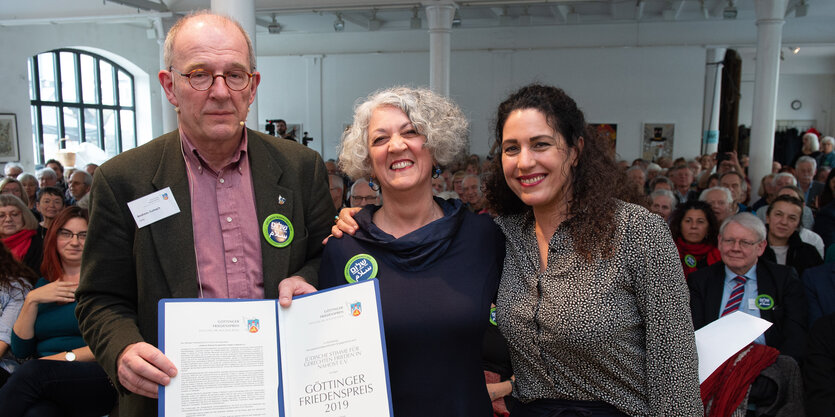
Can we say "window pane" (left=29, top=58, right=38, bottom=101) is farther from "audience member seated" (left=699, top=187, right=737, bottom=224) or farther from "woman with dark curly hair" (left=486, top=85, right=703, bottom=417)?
"woman with dark curly hair" (left=486, top=85, right=703, bottom=417)

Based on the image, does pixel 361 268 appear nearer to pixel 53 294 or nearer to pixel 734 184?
pixel 53 294

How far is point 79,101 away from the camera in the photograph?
16.7 metres

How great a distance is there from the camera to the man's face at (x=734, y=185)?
749 cm

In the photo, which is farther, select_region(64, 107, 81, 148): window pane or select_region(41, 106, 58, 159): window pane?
select_region(64, 107, 81, 148): window pane

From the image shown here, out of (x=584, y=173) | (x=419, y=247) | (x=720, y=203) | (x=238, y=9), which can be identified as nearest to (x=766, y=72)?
(x=720, y=203)

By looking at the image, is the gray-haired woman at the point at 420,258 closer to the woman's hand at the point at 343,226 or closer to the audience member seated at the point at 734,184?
the woman's hand at the point at 343,226

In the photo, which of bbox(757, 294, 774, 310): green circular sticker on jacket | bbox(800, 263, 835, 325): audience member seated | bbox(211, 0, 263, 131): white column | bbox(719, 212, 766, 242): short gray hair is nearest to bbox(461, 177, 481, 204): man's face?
bbox(211, 0, 263, 131): white column

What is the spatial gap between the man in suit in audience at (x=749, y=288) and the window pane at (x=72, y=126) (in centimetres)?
1667

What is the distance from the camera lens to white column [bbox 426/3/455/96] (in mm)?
11367

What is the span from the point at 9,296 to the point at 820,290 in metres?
5.12

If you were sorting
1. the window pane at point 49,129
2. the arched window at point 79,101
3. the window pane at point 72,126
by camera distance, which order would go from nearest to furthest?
the arched window at point 79,101 < the window pane at point 49,129 < the window pane at point 72,126

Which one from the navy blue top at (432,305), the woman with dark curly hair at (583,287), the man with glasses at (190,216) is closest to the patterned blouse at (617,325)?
the woman with dark curly hair at (583,287)

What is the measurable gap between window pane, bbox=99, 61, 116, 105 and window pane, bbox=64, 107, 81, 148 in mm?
976

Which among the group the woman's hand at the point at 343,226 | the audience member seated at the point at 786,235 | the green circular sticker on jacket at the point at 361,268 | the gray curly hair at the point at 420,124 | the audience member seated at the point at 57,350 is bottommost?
the audience member seated at the point at 57,350
